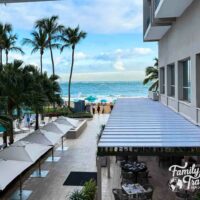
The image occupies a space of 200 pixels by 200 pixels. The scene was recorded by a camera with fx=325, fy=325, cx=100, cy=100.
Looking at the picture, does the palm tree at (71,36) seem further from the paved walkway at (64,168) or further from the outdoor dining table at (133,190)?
the outdoor dining table at (133,190)

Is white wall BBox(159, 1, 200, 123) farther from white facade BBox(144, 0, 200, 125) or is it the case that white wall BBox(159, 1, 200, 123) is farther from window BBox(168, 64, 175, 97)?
window BBox(168, 64, 175, 97)

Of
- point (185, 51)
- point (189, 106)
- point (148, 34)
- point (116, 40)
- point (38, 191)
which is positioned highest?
point (116, 40)

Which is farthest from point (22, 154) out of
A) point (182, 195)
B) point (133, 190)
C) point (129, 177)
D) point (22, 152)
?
point (182, 195)

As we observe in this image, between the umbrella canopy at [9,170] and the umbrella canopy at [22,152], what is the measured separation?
341mm

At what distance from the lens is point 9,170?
1109 cm

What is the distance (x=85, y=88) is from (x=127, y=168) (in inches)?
4959

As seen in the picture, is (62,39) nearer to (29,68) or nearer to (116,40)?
(29,68)

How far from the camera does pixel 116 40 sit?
15325 cm

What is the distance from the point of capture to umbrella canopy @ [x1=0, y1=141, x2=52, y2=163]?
12.3 m

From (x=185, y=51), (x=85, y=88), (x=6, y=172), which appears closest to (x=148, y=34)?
(x=185, y=51)

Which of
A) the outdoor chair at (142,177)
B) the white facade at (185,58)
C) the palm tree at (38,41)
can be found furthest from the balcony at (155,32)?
the palm tree at (38,41)

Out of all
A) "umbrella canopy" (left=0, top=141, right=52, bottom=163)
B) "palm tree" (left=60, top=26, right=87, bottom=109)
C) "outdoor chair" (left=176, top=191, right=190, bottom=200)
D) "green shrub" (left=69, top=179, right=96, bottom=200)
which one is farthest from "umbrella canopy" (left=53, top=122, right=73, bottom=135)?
"palm tree" (left=60, top=26, right=87, bottom=109)

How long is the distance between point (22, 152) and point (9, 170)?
1678 millimetres

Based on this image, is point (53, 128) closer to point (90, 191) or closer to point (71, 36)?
point (90, 191)
